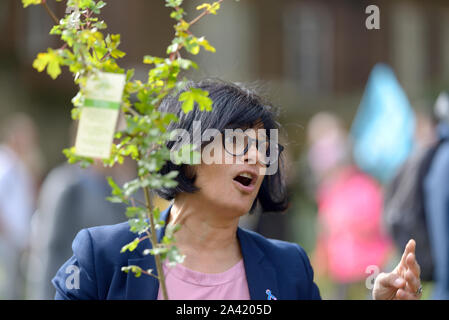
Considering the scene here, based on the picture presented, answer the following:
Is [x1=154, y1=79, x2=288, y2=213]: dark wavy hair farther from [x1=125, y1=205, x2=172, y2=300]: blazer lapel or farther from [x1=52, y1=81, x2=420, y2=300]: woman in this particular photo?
[x1=125, y1=205, x2=172, y2=300]: blazer lapel

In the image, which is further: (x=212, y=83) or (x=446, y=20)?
(x=446, y=20)

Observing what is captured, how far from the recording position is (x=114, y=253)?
2229 millimetres

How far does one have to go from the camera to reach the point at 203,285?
2.28 meters

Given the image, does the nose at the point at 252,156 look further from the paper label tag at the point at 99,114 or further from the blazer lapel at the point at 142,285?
the paper label tag at the point at 99,114

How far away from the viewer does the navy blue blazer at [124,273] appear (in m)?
2.18

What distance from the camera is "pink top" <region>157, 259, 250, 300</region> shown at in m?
2.24

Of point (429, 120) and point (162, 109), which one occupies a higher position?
point (162, 109)

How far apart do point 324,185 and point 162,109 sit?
17.4 feet

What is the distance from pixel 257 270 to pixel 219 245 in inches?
5.6

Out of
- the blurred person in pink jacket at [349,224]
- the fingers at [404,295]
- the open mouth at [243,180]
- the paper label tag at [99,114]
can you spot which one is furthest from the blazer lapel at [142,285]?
the blurred person in pink jacket at [349,224]

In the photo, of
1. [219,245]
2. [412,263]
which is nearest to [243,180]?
[219,245]

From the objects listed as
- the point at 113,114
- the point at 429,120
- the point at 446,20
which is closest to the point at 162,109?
the point at 113,114

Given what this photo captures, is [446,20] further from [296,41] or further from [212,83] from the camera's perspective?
[212,83]
